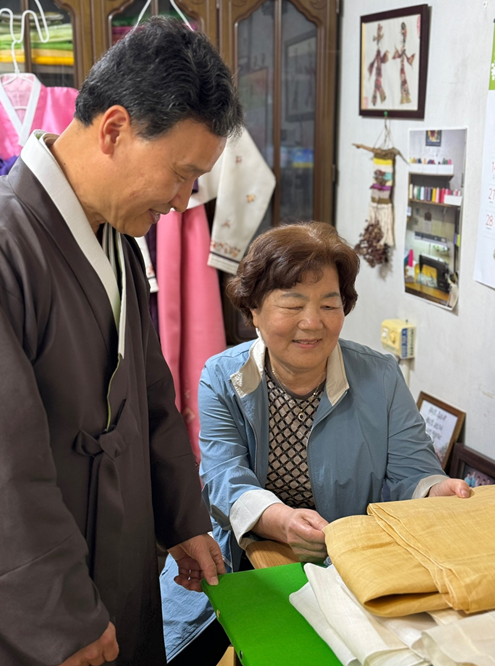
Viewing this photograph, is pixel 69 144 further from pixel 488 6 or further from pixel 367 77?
pixel 367 77

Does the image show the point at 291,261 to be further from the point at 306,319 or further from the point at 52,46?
the point at 52,46

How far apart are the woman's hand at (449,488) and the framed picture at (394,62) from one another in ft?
4.48

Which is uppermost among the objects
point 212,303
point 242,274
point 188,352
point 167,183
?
point 167,183

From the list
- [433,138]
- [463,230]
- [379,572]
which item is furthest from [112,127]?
[433,138]

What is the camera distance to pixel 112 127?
0.93 meters

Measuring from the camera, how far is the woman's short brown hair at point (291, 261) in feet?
5.16

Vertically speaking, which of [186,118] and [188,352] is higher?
[186,118]

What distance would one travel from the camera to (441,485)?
1.36 meters

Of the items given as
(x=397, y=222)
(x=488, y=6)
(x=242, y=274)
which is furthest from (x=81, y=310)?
(x=397, y=222)

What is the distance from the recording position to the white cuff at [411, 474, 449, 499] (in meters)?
1.46

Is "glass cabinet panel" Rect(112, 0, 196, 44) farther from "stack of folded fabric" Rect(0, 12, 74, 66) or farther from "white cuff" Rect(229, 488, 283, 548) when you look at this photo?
"white cuff" Rect(229, 488, 283, 548)

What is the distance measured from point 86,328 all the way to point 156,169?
24 centimetres

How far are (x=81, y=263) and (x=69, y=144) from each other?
0.54 ft

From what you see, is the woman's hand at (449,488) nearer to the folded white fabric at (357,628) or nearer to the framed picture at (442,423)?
Result: the folded white fabric at (357,628)
